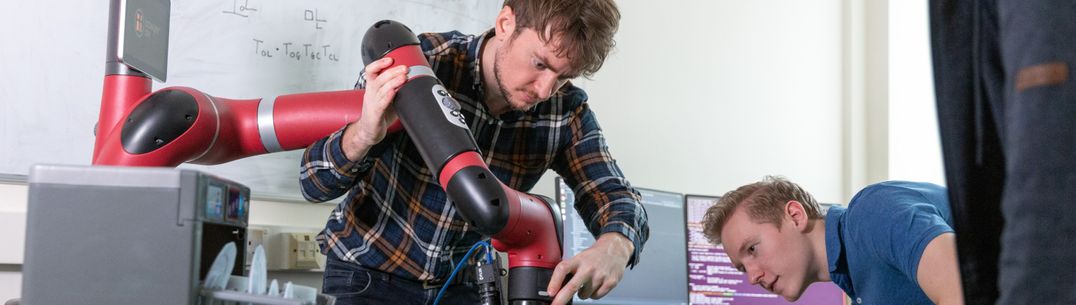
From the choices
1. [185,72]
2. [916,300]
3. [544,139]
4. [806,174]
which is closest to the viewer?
[544,139]

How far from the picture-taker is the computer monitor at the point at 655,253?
2.30 metres

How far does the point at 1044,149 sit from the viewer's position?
0.50m

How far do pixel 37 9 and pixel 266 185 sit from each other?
1.77 ft

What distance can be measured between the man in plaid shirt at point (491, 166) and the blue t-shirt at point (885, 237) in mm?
374

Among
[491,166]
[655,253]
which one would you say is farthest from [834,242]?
[655,253]

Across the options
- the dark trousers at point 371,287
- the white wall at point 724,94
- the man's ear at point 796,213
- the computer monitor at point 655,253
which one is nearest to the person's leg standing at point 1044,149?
the dark trousers at point 371,287

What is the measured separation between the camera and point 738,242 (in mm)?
1930

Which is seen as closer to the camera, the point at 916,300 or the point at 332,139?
the point at 332,139

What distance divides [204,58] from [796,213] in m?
1.22

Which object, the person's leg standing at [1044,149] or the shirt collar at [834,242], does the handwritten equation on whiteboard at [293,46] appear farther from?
the person's leg standing at [1044,149]

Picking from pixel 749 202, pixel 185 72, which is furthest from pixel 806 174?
pixel 185 72

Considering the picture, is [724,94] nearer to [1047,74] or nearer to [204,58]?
[204,58]

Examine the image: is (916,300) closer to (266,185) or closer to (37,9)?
(266,185)

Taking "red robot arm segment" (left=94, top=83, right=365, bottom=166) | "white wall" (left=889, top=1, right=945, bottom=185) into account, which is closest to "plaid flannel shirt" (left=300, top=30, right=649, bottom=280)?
"red robot arm segment" (left=94, top=83, right=365, bottom=166)
